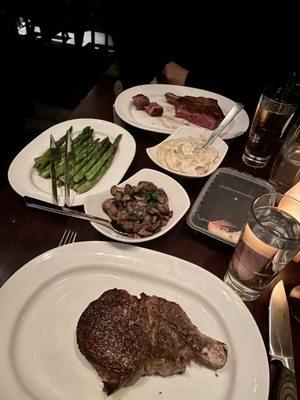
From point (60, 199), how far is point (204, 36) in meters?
3.13

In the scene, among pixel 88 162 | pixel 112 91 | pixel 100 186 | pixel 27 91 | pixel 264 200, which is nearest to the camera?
pixel 264 200

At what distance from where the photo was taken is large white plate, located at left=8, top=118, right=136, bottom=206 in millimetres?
1966

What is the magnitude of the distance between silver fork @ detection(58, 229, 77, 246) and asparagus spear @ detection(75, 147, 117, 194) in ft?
1.09

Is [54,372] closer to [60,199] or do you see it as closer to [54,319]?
[54,319]

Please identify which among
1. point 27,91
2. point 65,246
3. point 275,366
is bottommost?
point 27,91

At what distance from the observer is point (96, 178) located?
7.06 ft

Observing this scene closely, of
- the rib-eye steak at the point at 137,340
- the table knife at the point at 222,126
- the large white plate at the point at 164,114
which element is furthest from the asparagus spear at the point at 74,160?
the rib-eye steak at the point at 137,340

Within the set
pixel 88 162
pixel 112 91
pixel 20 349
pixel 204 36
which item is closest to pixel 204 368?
pixel 20 349

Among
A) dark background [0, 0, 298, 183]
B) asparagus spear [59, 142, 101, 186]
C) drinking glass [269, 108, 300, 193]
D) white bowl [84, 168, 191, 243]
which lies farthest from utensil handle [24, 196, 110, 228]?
dark background [0, 0, 298, 183]

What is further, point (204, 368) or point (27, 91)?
point (27, 91)

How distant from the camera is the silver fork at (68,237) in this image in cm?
175

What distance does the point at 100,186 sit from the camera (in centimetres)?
210

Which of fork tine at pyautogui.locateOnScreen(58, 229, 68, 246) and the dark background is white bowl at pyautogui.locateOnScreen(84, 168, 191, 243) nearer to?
fork tine at pyautogui.locateOnScreen(58, 229, 68, 246)

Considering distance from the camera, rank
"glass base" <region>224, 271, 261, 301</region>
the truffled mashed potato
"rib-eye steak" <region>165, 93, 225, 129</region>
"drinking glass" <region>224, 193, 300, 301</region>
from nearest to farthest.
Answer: "drinking glass" <region>224, 193, 300, 301</region> < "glass base" <region>224, 271, 261, 301</region> < the truffled mashed potato < "rib-eye steak" <region>165, 93, 225, 129</region>
